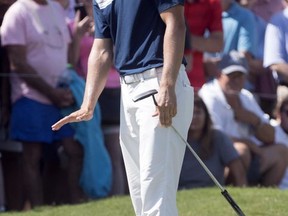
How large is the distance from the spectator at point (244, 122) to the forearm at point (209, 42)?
0.49 meters

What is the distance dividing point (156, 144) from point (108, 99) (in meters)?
4.78

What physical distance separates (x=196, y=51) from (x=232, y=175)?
1.32 metres

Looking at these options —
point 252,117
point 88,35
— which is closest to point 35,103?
point 88,35

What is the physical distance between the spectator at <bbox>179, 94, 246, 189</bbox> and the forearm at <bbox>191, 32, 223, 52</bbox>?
1.83 ft

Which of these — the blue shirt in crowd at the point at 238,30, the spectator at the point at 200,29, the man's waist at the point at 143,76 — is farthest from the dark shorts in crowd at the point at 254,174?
the man's waist at the point at 143,76

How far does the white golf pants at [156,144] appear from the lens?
5289 millimetres

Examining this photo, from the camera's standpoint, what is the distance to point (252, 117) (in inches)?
416

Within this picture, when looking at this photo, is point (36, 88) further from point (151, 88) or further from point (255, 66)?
point (151, 88)

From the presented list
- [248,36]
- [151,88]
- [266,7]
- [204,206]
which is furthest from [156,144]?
[266,7]

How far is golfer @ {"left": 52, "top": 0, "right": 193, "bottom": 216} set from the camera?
17.2 feet

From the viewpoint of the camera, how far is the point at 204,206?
8344mm

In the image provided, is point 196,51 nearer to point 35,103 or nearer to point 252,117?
point 252,117

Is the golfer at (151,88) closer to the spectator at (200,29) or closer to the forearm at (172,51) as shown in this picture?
the forearm at (172,51)

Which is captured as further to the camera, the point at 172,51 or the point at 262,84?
the point at 262,84
